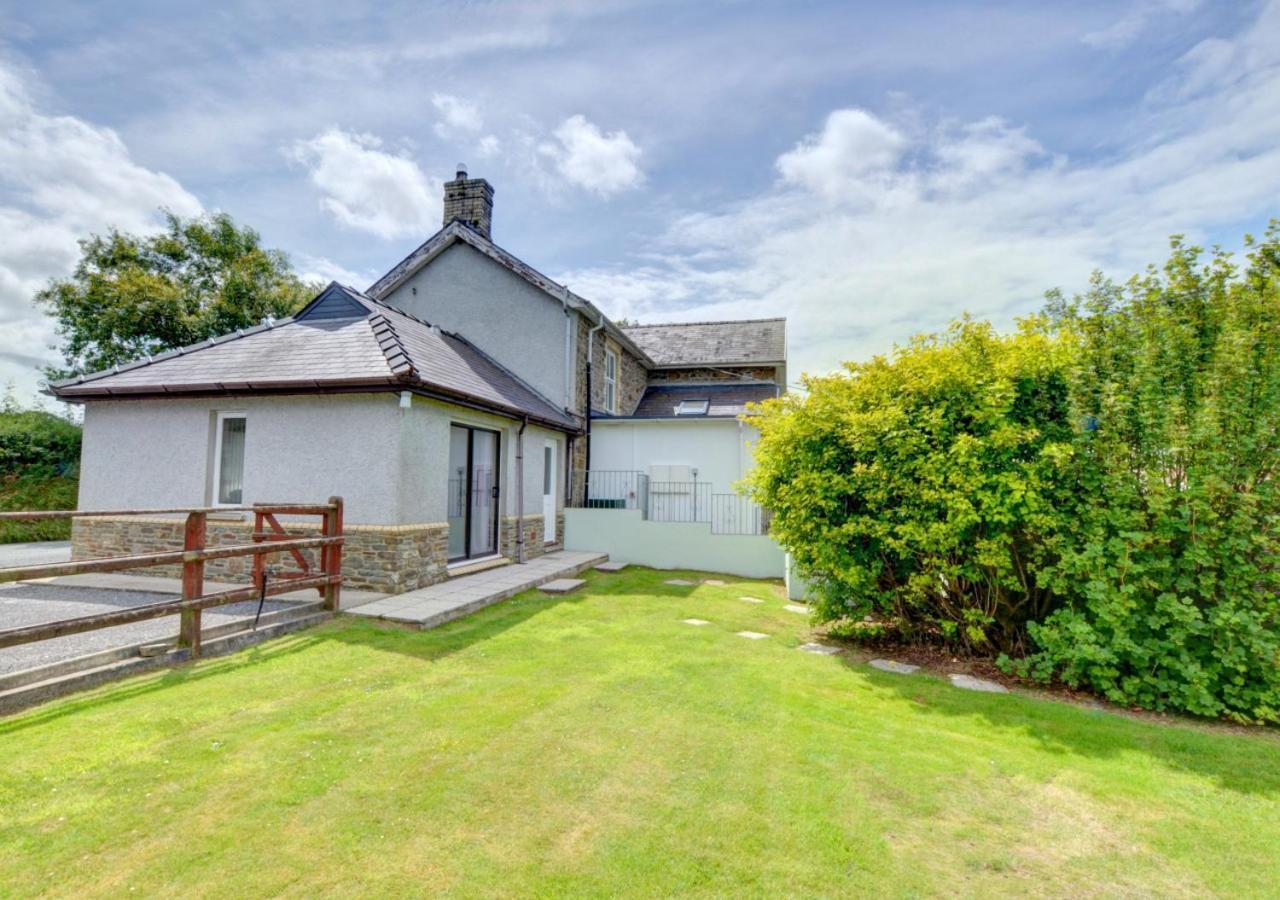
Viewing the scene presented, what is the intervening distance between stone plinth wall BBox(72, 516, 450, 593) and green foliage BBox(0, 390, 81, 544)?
8465 mm

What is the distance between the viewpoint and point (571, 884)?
8.80 ft

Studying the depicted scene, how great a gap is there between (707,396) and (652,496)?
529 cm

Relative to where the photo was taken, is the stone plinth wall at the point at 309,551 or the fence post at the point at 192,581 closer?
the fence post at the point at 192,581

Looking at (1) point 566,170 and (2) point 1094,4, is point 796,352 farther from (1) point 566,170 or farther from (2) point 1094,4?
(2) point 1094,4

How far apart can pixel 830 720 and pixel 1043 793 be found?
4.98 feet

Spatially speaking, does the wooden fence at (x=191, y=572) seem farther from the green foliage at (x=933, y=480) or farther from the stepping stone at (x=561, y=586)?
the green foliage at (x=933, y=480)

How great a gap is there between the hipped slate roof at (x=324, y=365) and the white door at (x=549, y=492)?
1772mm

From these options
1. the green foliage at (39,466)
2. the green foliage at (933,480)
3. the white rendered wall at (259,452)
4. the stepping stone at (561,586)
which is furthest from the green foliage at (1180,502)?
the green foliage at (39,466)

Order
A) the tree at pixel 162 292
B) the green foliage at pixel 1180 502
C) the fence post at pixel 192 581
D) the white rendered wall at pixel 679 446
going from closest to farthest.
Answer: the green foliage at pixel 1180 502, the fence post at pixel 192 581, the white rendered wall at pixel 679 446, the tree at pixel 162 292

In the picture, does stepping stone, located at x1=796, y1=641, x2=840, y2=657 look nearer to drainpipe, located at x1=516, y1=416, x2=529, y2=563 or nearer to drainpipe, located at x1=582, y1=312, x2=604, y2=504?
drainpipe, located at x1=516, y1=416, x2=529, y2=563

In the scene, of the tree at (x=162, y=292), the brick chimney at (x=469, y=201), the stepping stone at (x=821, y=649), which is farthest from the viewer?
the tree at (x=162, y=292)

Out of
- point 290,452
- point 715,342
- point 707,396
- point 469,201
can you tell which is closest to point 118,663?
point 290,452

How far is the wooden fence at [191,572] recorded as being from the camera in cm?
455

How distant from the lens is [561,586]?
10516mm
